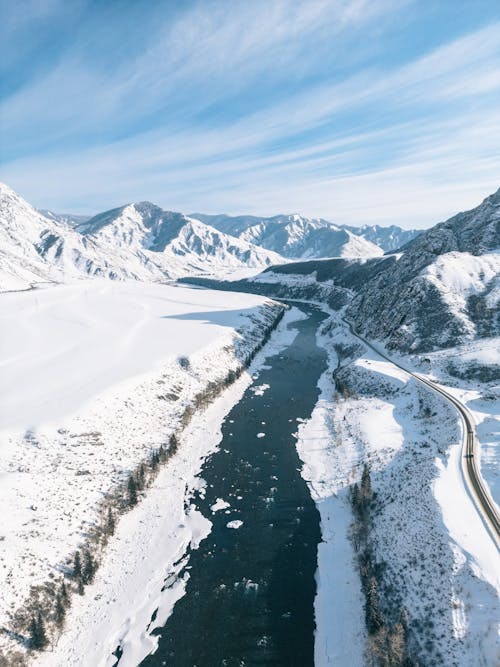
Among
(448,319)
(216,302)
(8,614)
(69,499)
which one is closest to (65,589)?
(8,614)

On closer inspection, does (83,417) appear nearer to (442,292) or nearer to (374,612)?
(374,612)

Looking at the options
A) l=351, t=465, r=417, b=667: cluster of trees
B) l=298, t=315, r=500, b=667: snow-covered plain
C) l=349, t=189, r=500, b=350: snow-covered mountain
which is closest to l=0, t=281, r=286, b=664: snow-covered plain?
l=298, t=315, r=500, b=667: snow-covered plain

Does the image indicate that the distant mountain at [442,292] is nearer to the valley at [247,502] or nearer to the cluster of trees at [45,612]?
the valley at [247,502]

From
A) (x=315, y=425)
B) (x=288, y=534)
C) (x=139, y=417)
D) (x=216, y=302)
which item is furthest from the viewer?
(x=216, y=302)

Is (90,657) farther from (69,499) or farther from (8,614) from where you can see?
(69,499)

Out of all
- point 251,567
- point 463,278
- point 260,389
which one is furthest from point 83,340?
point 463,278
